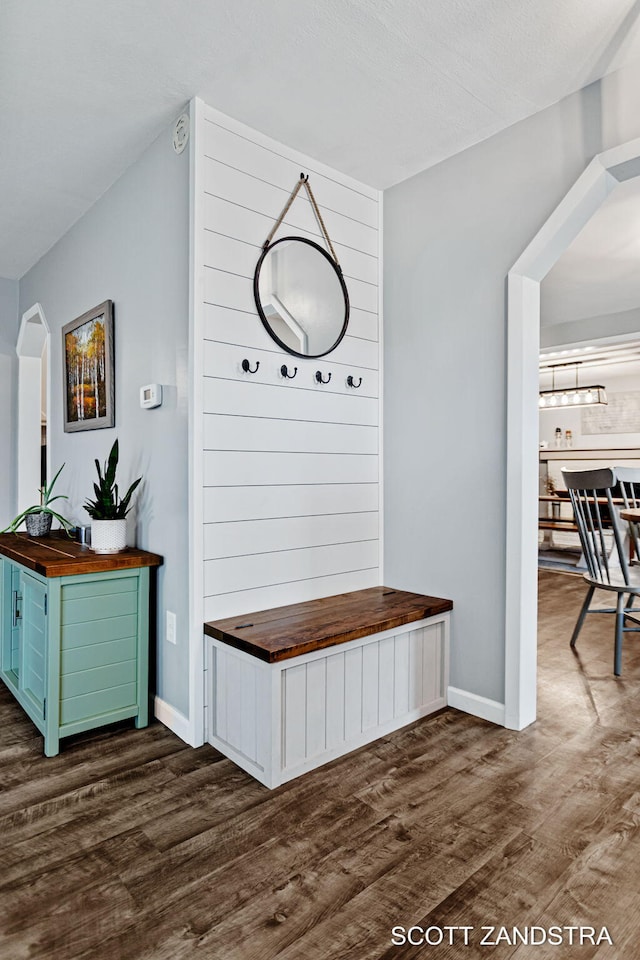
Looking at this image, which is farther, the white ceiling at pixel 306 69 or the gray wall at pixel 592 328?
the gray wall at pixel 592 328

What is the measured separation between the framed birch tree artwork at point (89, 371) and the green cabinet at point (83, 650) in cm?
94

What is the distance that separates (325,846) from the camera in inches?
64.4

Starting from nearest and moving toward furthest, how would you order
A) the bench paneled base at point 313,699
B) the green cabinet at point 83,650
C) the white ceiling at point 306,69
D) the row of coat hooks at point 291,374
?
1. the white ceiling at point 306,69
2. the bench paneled base at point 313,699
3. the green cabinet at point 83,650
4. the row of coat hooks at point 291,374

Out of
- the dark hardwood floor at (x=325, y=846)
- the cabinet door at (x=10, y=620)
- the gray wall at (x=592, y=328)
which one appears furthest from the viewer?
the gray wall at (x=592, y=328)

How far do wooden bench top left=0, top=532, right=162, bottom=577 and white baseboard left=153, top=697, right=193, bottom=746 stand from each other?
23.6 inches

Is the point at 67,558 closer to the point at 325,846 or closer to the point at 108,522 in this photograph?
the point at 108,522

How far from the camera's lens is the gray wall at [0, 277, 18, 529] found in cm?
430

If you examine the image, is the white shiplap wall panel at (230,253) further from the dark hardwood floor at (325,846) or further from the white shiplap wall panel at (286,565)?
the dark hardwood floor at (325,846)

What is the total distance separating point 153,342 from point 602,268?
11.1 ft

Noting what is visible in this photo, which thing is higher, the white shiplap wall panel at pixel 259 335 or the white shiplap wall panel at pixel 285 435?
the white shiplap wall panel at pixel 259 335

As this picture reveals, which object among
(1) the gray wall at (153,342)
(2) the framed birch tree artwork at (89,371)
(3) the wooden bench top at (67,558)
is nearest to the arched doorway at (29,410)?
(2) the framed birch tree artwork at (89,371)

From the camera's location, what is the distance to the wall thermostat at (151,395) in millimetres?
2406

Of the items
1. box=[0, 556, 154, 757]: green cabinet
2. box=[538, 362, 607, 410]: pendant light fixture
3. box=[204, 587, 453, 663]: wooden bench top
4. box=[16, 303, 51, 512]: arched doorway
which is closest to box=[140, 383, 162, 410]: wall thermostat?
box=[0, 556, 154, 757]: green cabinet

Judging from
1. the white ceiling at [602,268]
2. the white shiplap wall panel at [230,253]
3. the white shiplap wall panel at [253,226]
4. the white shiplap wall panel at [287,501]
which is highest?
the white ceiling at [602,268]
